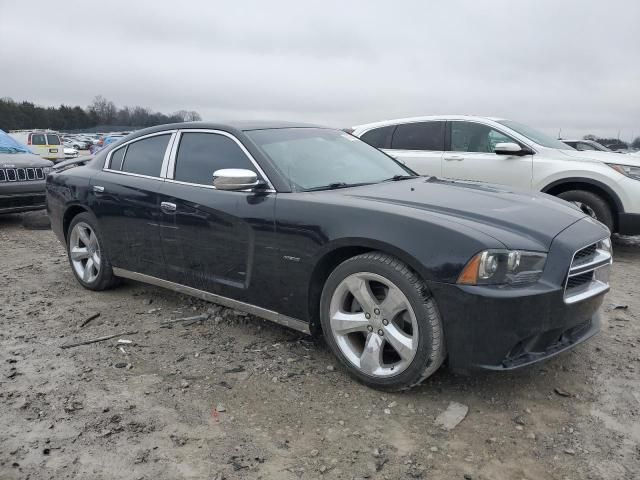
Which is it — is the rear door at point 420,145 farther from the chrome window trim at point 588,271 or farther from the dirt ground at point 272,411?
the chrome window trim at point 588,271

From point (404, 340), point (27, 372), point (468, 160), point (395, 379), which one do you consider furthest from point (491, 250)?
point (468, 160)

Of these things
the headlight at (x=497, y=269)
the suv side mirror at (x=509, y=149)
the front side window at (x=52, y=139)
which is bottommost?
the headlight at (x=497, y=269)

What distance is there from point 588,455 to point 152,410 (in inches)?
84.7

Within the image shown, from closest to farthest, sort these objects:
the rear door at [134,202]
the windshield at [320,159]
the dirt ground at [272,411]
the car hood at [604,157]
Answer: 1. the dirt ground at [272,411]
2. the windshield at [320,159]
3. the rear door at [134,202]
4. the car hood at [604,157]

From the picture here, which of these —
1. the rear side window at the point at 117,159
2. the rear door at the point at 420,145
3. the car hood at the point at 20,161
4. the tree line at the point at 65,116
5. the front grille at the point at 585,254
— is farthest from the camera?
the tree line at the point at 65,116

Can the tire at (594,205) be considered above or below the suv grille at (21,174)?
below

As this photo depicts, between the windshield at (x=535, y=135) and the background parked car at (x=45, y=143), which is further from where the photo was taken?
Result: the background parked car at (x=45, y=143)

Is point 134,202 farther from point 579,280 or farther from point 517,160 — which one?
point 517,160

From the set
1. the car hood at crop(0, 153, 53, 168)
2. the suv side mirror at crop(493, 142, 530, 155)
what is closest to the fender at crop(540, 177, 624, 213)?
the suv side mirror at crop(493, 142, 530, 155)

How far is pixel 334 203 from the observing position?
10.4 feet

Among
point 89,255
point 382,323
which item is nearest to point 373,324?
point 382,323

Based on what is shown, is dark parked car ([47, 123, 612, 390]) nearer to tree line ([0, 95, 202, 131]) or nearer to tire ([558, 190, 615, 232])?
tire ([558, 190, 615, 232])

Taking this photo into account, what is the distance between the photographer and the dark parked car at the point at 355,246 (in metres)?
2.68

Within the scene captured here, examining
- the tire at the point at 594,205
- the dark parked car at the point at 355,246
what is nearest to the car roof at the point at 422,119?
the tire at the point at 594,205
